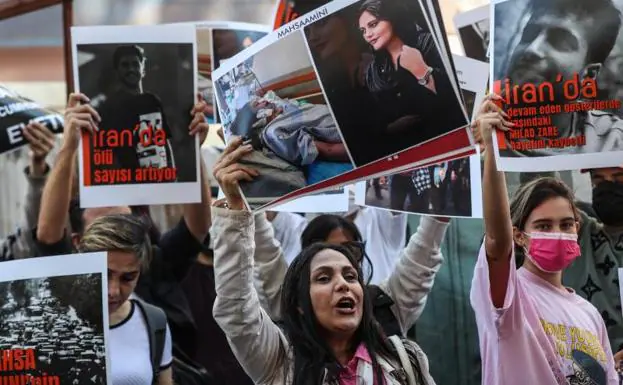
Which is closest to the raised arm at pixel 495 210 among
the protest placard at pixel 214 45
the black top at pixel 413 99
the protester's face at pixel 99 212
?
the black top at pixel 413 99

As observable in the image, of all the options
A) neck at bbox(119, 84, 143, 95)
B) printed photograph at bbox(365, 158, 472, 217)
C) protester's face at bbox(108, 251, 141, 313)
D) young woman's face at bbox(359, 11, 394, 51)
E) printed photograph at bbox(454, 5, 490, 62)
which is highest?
printed photograph at bbox(454, 5, 490, 62)

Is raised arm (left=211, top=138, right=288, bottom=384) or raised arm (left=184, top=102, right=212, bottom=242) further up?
raised arm (left=184, top=102, right=212, bottom=242)

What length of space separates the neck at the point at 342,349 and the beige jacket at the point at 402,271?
24.3 inches

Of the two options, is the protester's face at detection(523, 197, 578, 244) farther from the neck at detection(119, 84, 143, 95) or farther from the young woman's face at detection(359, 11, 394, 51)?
the neck at detection(119, 84, 143, 95)

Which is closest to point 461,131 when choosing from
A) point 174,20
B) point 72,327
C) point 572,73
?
point 572,73

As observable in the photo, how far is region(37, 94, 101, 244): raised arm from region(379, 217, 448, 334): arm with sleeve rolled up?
3.49ft

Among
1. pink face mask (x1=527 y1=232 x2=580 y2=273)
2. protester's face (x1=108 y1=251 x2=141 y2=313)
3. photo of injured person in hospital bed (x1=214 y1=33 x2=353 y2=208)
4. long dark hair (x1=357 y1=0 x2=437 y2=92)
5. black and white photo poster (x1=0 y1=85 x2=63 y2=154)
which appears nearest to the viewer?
long dark hair (x1=357 y1=0 x2=437 y2=92)

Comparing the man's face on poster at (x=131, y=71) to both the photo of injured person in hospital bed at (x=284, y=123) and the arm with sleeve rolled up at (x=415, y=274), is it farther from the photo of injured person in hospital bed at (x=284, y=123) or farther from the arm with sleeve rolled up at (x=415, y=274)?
the arm with sleeve rolled up at (x=415, y=274)

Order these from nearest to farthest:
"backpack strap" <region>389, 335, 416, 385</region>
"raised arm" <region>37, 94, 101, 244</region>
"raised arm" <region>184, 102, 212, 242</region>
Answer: "backpack strap" <region>389, 335, 416, 385</region> → "raised arm" <region>37, 94, 101, 244</region> → "raised arm" <region>184, 102, 212, 242</region>

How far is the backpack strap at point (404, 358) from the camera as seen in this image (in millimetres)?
2812

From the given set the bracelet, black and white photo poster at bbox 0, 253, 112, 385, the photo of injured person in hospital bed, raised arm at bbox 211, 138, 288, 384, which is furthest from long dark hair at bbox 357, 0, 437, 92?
black and white photo poster at bbox 0, 253, 112, 385

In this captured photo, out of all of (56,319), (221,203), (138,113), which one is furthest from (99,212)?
(221,203)

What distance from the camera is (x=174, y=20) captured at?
587 cm

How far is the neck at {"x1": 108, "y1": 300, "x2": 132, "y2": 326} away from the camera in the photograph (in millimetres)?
3307
